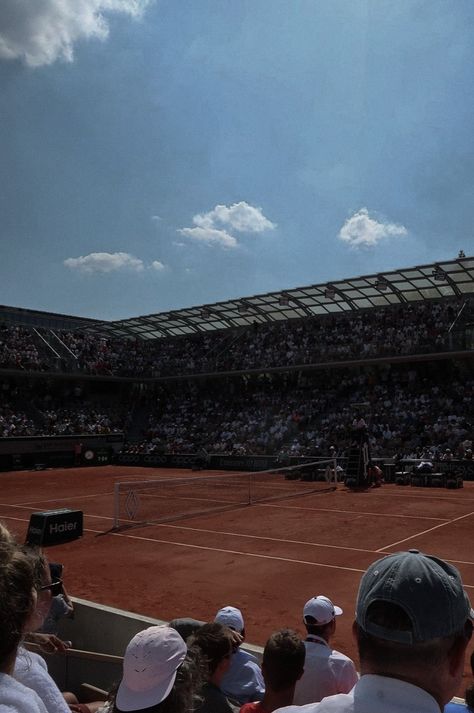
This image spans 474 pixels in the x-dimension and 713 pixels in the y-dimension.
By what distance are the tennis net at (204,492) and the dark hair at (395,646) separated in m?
14.3

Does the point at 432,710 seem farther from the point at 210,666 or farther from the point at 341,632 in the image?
the point at 341,632

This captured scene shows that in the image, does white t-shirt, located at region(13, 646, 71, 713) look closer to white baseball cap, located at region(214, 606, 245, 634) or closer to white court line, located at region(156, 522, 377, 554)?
white baseball cap, located at region(214, 606, 245, 634)

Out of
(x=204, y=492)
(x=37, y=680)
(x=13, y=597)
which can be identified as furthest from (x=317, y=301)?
(x=13, y=597)

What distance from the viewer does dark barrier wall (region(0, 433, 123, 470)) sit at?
37250 mm

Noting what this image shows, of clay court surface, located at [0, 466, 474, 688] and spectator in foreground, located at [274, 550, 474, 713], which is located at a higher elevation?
spectator in foreground, located at [274, 550, 474, 713]

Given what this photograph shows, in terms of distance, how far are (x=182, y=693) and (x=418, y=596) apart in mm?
1328

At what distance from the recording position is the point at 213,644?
379 cm

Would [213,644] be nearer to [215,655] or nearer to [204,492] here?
[215,655]

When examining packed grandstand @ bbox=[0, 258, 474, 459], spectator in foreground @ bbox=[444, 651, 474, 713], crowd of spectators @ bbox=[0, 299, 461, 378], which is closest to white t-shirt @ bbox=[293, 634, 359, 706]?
spectator in foreground @ bbox=[444, 651, 474, 713]

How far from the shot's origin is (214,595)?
1008 cm

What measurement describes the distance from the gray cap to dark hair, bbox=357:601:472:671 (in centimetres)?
1

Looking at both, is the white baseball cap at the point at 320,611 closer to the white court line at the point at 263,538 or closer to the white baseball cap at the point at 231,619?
the white baseball cap at the point at 231,619

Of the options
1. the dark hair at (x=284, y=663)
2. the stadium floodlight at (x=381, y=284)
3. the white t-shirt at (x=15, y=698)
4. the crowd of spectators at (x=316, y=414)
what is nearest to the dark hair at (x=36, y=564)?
the white t-shirt at (x=15, y=698)

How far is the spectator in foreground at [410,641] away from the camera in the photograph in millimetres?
1583
